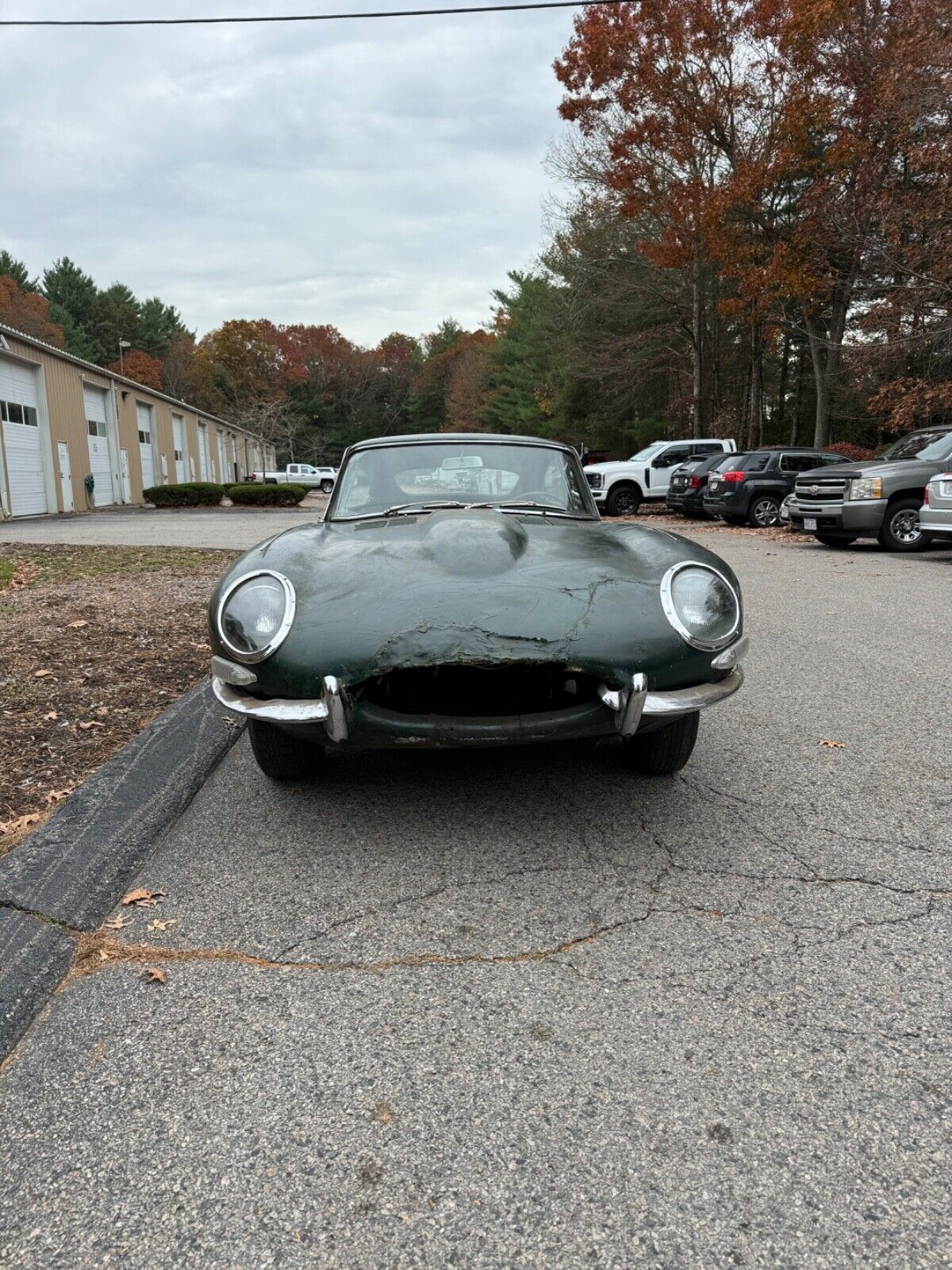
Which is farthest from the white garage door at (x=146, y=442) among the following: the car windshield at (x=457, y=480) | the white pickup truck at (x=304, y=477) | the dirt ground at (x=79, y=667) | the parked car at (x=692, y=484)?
the car windshield at (x=457, y=480)

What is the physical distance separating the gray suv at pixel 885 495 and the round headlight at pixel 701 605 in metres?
10.1

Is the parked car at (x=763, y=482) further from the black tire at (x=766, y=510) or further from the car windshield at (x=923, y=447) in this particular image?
the car windshield at (x=923, y=447)

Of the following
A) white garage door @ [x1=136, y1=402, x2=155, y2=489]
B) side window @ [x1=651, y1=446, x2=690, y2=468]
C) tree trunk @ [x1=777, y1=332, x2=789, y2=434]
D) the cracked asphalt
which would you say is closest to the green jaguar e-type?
the cracked asphalt

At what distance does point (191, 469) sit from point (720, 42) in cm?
3421

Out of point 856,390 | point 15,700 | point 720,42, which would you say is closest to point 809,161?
point 720,42

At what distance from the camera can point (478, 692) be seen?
285 cm

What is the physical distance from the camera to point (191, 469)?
47688mm

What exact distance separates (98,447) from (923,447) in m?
29.5

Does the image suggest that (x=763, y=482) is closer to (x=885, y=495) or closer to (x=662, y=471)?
(x=662, y=471)

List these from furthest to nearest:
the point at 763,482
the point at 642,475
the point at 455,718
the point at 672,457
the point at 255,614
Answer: the point at 672,457
the point at 642,475
the point at 763,482
the point at 255,614
the point at 455,718

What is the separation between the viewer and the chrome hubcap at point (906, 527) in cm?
1218

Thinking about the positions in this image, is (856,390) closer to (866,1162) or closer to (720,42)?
(720,42)

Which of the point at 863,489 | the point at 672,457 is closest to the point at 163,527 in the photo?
A: the point at 672,457

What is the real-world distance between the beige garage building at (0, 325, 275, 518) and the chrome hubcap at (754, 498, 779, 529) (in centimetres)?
1999
